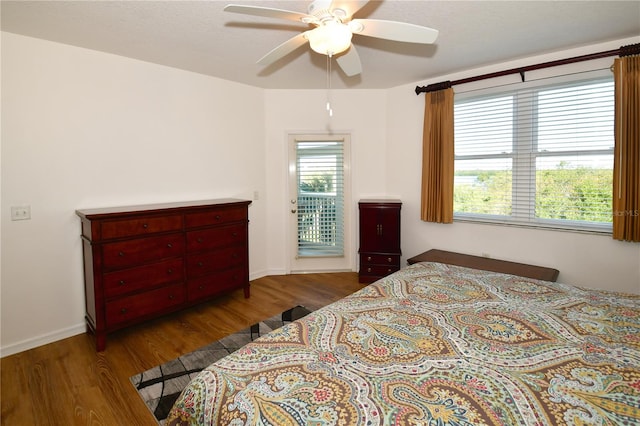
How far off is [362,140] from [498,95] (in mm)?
1641

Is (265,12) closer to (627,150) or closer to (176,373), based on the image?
(176,373)

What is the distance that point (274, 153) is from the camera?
4316 millimetres

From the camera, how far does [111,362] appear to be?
2367 mm

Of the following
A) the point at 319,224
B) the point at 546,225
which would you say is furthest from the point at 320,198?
the point at 546,225

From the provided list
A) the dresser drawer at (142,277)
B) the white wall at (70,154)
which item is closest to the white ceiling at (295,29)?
the white wall at (70,154)

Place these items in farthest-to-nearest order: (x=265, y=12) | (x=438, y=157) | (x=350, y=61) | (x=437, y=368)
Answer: (x=438, y=157)
(x=350, y=61)
(x=265, y=12)
(x=437, y=368)

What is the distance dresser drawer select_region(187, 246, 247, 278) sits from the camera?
10.0 ft

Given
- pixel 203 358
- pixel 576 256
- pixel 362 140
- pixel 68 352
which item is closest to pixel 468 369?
pixel 203 358

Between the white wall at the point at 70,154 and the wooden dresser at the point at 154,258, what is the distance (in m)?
0.22

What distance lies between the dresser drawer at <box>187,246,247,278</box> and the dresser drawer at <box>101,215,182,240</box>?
36 cm

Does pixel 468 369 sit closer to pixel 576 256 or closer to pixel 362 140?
pixel 576 256

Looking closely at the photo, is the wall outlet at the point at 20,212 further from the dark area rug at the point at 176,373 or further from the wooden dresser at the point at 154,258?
the dark area rug at the point at 176,373

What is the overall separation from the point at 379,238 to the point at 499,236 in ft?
4.31

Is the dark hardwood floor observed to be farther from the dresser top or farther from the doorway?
the dresser top
